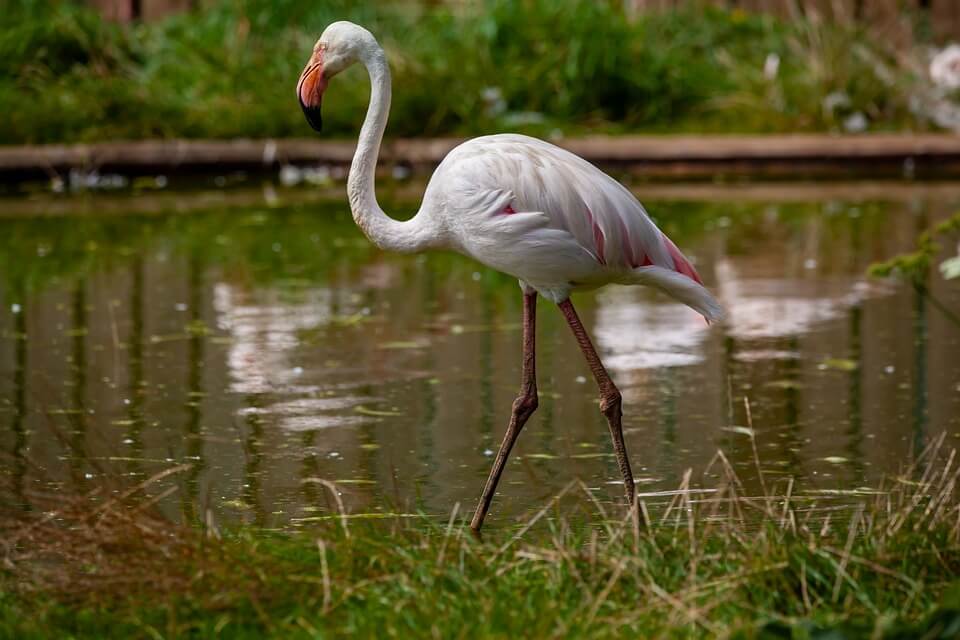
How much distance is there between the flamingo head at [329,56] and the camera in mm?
5449

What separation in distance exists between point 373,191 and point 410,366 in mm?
2325

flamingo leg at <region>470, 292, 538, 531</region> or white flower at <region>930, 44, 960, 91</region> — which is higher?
white flower at <region>930, 44, 960, 91</region>

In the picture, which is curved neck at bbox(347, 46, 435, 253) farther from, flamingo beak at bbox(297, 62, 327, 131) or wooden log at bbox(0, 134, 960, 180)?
wooden log at bbox(0, 134, 960, 180)

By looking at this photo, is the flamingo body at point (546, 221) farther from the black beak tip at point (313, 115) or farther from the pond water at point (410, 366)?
the pond water at point (410, 366)

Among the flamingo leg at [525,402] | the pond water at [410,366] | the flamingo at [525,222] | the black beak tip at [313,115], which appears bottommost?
the pond water at [410,366]

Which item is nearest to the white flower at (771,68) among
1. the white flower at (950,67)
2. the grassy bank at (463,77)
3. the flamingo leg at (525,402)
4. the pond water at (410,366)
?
the grassy bank at (463,77)

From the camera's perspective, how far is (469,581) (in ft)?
13.7

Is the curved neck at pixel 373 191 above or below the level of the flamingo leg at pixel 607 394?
above

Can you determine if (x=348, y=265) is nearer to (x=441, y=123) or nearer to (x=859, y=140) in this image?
(x=441, y=123)

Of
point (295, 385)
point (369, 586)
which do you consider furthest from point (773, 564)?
point (295, 385)

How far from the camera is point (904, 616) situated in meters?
4.00

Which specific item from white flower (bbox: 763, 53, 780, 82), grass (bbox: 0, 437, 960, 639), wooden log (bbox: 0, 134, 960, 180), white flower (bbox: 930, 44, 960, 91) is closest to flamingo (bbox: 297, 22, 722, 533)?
grass (bbox: 0, 437, 960, 639)

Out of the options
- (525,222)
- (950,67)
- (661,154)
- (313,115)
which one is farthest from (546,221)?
(661,154)

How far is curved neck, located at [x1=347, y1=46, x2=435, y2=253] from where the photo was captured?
5.40 m
